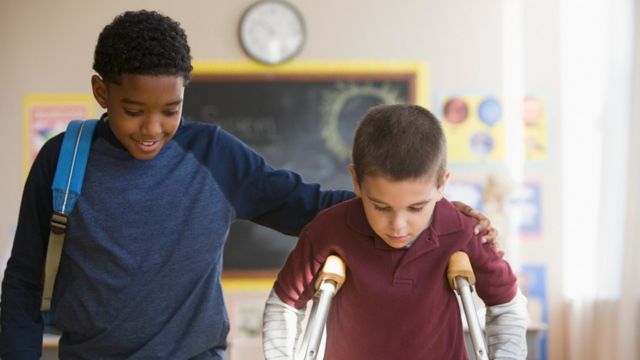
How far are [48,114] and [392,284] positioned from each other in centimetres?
453

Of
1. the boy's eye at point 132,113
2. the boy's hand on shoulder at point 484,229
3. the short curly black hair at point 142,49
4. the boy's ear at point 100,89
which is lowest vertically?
the boy's hand on shoulder at point 484,229

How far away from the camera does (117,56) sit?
1687mm

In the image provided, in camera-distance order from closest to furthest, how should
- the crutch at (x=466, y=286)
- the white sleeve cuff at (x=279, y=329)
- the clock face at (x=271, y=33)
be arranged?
the crutch at (x=466, y=286), the white sleeve cuff at (x=279, y=329), the clock face at (x=271, y=33)

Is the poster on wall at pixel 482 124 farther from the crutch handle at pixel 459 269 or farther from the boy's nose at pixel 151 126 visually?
the boy's nose at pixel 151 126

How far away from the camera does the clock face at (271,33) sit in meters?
5.69

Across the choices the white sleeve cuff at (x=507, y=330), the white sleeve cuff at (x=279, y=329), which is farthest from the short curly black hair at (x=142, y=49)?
the white sleeve cuff at (x=507, y=330)

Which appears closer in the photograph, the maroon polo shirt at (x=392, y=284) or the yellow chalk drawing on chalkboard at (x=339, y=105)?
the maroon polo shirt at (x=392, y=284)

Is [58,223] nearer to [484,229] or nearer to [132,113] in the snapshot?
[132,113]

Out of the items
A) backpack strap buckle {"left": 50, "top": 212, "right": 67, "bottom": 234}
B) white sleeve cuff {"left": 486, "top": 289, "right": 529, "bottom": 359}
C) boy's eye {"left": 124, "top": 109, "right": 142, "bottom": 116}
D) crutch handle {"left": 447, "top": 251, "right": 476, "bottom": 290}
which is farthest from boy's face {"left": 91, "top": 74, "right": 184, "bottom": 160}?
white sleeve cuff {"left": 486, "top": 289, "right": 529, "bottom": 359}

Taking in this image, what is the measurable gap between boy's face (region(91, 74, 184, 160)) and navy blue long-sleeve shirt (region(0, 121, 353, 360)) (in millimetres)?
73

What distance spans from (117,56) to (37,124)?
4.35m

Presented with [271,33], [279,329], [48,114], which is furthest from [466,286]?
[48,114]

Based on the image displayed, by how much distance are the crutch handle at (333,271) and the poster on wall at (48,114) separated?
430cm

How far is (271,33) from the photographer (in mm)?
5695
